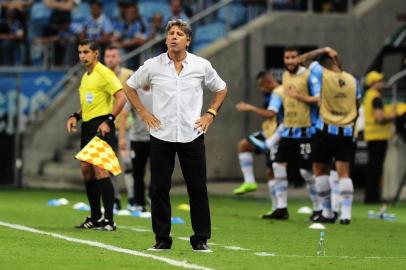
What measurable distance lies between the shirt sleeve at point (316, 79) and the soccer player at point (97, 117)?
3.45m

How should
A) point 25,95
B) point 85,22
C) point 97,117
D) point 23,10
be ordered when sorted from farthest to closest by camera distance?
point 23,10 → point 85,22 → point 25,95 → point 97,117

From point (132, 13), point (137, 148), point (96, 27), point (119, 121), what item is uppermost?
point (132, 13)

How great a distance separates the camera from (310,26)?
27344mm

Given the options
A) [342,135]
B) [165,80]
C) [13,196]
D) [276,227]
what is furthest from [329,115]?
[13,196]

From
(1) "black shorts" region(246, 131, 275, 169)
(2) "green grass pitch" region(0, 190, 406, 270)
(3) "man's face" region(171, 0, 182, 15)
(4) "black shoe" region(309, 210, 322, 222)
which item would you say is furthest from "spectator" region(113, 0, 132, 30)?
(4) "black shoe" region(309, 210, 322, 222)

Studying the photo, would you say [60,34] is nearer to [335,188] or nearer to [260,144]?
[260,144]

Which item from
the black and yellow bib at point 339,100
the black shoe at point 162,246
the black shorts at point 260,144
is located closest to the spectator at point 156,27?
the black shorts at point 260,144

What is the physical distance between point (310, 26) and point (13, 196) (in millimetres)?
7771

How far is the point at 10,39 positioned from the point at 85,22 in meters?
1.65

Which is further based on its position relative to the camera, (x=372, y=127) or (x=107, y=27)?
(x=107, y=27)

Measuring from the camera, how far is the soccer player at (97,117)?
15.0 meters

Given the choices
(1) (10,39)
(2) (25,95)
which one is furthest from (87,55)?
(1) (10,39)

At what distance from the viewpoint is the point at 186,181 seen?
40.5 feet

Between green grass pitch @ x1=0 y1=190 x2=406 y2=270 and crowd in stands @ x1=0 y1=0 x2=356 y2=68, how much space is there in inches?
269
